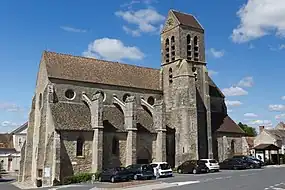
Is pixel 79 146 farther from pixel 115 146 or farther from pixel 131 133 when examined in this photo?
pixel 131 133

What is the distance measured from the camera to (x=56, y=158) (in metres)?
32.9

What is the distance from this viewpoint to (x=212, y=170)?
35062mm

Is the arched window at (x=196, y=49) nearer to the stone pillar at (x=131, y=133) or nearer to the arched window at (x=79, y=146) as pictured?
the stone pillar at (x=131, y=133)

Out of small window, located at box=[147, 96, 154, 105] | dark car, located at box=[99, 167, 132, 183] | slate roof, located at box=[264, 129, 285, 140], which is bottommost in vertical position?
dark car, located at box=[99, 167, 132, 183]

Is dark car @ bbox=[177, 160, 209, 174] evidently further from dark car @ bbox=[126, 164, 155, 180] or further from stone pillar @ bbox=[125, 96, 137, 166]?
dark car @ bbox=[126, 164, 155, 180]

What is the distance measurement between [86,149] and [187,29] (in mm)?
20751

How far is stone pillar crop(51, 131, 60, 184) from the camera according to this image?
32656 millimetres

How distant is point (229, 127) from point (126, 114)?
52.1 feet

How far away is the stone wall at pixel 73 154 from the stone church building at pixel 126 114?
0.10 metres

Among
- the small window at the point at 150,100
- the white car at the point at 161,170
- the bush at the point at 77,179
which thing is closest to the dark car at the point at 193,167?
the white car at the point at 161,170

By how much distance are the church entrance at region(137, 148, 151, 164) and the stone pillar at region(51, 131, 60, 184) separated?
361 inches

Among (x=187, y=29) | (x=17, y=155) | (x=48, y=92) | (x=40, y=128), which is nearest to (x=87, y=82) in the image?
(x=48, y=92)

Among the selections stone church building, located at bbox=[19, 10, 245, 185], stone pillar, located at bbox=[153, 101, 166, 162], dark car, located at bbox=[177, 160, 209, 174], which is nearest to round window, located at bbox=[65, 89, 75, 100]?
stone church building, located at bbox=[19, 10, 245, 185]

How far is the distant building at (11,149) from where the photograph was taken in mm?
66938
